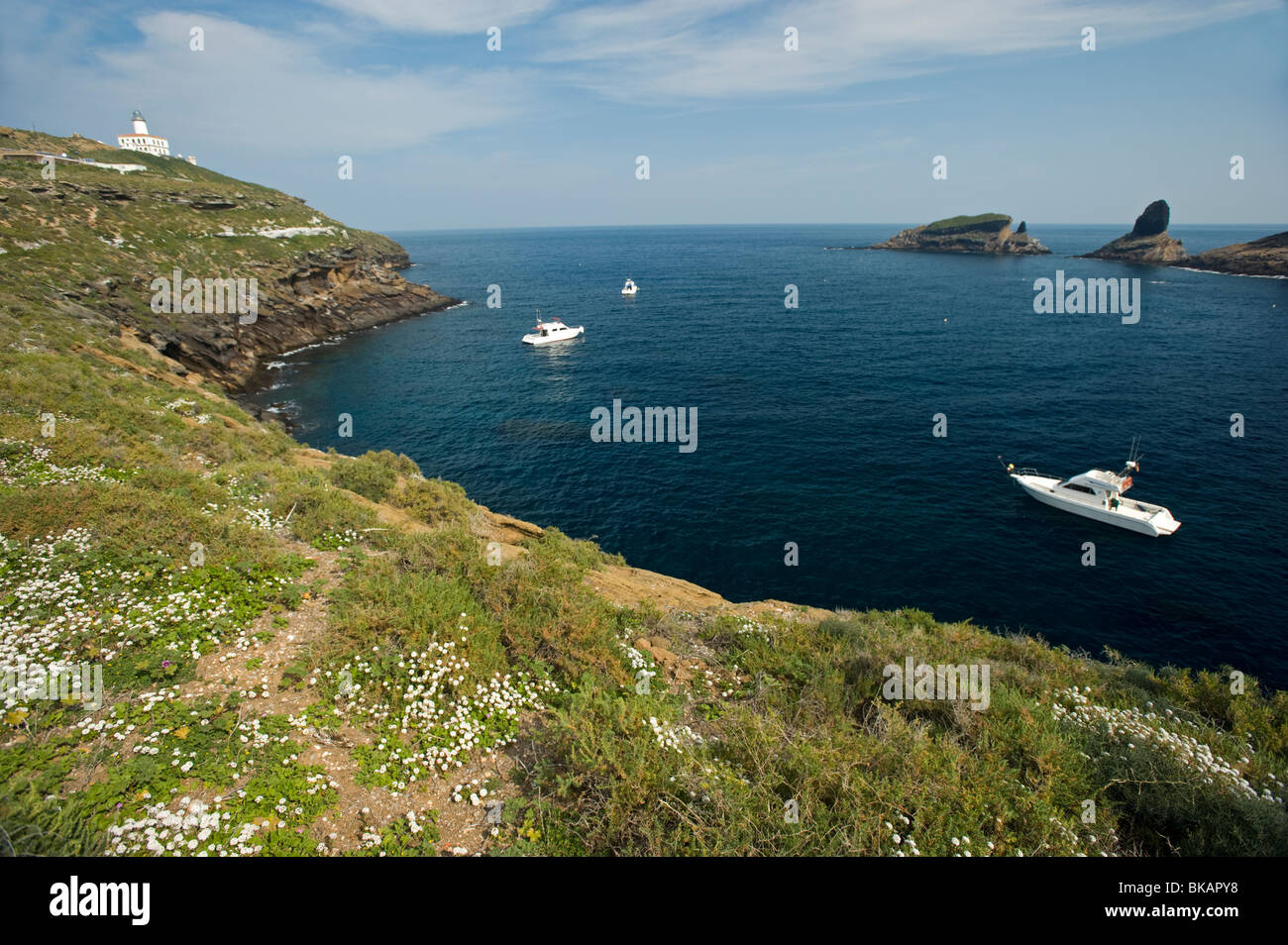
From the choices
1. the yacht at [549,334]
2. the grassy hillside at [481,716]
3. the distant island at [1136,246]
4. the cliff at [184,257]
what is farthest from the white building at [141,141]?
the distant island at [1136,246]

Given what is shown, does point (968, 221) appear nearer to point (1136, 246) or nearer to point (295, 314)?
point (1136, 246)

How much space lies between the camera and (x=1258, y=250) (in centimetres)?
11375

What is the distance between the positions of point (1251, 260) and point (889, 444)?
13727cm

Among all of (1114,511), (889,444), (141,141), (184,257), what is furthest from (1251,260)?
(141,141)

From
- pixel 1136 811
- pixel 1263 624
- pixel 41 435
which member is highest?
pixel 41 435

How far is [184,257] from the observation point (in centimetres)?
5525

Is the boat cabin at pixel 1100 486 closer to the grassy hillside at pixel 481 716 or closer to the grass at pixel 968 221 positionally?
the grassy hillside at pixel 481 716

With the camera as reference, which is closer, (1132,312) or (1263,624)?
(1263,624)

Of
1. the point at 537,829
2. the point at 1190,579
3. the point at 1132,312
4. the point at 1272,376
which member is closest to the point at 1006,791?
the point at 537,829

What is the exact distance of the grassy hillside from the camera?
643cm

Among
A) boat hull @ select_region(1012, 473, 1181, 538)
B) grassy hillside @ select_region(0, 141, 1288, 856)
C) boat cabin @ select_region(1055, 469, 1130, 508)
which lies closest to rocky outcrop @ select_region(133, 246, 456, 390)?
grassy hillside @ select_region(0, 141, 1288, 856)
